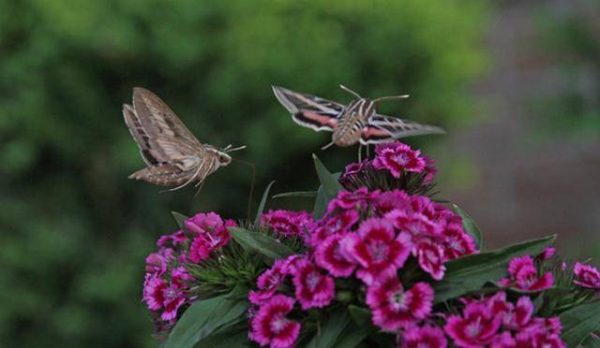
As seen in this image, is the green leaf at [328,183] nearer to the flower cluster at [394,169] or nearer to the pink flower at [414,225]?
the flower cluster at [394,169]

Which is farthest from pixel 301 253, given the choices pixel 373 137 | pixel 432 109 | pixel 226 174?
pixel 432 109

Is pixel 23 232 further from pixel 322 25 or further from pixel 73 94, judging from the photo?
pixel 322 25

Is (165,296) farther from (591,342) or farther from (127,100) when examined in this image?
(127,100)

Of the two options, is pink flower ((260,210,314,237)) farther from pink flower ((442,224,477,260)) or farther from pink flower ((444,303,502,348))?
pink flower ((444,303,502,348))

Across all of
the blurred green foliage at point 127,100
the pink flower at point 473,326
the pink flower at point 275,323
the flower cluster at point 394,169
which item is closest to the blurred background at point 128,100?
the blurred green foliage at point 127,100

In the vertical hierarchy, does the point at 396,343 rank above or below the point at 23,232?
above

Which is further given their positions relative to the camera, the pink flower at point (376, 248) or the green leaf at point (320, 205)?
the green leaf at point (320, 205)
